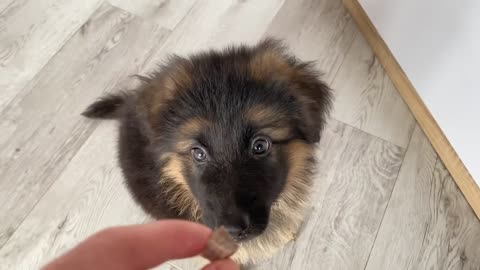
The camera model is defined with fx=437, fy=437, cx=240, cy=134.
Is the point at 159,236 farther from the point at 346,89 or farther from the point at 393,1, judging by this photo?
the point at 393,1

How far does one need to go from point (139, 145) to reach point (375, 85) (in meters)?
1.23

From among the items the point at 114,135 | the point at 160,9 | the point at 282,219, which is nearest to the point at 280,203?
the point at 282,219

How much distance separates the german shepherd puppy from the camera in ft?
3.64

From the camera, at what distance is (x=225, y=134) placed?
1116 mm

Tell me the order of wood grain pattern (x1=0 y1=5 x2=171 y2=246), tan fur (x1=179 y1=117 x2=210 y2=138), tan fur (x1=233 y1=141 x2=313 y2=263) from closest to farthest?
tan fur (x1=179 y1=117 x2=210 y2=138), tan fur (x1=233 y1=141 x2=313 y2=263), wood grain pattern (x1=0 y1=5 x2=171 y2=246)

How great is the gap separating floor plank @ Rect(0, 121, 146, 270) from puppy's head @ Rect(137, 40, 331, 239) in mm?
537

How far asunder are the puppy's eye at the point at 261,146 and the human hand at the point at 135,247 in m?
0.61

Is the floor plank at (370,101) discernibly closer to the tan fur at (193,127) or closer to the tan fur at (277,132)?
the tan fur at (277,132)

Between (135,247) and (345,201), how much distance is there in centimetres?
141

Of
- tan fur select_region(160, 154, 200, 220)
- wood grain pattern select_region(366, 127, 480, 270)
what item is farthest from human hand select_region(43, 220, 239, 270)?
wood grain pattern select_region(366, 127, 480, 270)

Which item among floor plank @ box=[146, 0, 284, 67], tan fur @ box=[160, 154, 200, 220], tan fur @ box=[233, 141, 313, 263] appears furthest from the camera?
floor plank @ box=[146, 0, 284, 67]

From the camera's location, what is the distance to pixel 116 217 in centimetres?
172

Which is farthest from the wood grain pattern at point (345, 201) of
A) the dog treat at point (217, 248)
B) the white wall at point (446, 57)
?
A: the dog treat at point (217, 248)

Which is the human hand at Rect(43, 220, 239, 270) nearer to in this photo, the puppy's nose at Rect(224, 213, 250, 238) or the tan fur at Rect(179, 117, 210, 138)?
the puppy's nose at Rect(224, 213, 250, 238)
